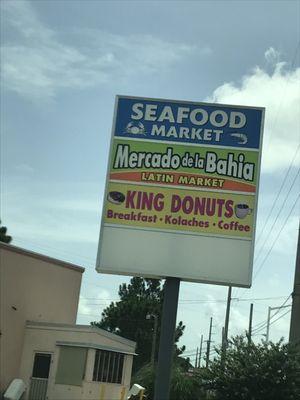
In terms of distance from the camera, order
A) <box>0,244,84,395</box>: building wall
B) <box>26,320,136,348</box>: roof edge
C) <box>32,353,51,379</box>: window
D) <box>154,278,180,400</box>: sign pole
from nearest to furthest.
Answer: <box>154,278,180,400</box>: sign pole → <box>26,320,136,348</box>: roof edge → <box>32,353,51,379</box>: window → <box>0,244,84,395</box>: building wall

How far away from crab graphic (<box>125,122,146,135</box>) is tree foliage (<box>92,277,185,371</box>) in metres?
49.4

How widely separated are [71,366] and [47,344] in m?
1.97

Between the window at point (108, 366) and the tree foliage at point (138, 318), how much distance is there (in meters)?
32.2

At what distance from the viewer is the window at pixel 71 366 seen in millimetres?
26062

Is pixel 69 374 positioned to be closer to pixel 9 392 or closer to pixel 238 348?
pixel 9 392

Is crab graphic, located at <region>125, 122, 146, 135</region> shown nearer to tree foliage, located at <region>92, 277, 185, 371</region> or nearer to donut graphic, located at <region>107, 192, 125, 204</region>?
donut graphic, located at <region>107, 192, 125, 204</region>

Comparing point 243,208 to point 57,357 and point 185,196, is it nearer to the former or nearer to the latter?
point 185,196

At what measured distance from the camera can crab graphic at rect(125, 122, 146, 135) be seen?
11502mm

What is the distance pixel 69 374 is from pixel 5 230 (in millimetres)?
17419

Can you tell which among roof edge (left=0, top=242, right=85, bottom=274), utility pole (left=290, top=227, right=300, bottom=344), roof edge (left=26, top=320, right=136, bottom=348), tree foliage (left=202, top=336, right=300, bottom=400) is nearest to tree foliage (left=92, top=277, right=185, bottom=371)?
roof edge (left=0, top=242, right=85, bottom=274)

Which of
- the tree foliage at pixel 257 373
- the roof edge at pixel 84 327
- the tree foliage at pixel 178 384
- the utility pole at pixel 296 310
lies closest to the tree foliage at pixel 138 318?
the tree foliage at pixel 178 384

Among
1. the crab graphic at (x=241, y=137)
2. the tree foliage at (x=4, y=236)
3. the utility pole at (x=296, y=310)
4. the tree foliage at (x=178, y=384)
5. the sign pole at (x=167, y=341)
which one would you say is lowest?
the tree foliage at (x=178, y=384)

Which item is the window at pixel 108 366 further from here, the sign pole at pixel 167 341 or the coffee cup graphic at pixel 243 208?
the coffee cup graphic at pixel 243 208

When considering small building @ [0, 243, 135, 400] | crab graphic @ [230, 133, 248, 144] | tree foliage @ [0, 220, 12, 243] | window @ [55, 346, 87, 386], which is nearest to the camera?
crab graphic @ [230, 133, 248, 144]
